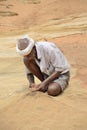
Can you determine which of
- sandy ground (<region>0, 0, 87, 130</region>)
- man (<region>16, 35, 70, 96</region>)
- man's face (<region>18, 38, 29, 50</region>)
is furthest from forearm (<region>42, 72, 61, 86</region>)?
man's face (<region>18, 38, 29, 50</region>)

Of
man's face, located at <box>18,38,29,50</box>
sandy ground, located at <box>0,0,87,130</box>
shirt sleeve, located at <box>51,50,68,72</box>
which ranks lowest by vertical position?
sandy ground, located at <box>0,0,87,130</box>

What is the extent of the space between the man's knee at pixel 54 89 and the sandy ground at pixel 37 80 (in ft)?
0.25

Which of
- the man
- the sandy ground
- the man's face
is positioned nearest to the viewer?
the sandy ground

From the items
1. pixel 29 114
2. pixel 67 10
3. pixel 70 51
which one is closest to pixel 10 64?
pixel 70 51

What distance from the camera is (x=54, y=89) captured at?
581cm

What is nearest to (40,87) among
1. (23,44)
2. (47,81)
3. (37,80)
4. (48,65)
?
(47,81)

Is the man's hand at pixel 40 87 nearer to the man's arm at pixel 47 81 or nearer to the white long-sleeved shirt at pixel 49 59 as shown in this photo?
the man's arm at pixel 47 81

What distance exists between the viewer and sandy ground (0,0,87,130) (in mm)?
5141

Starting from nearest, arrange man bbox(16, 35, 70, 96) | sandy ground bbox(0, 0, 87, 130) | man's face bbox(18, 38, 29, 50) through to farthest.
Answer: sandy ground bbox(0, 0, 87, 130)
man's face bbox(18, 38, 29, 50)
man bbox(16, 35, 70, 96)

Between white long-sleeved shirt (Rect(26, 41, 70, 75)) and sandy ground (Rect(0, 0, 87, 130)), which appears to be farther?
white long-sleeved shirt (Rect(26, 41, 70, 75))

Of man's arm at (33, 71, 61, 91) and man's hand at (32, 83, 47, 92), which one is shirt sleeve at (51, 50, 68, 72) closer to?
man's arm at (33, 71, 61, 91)

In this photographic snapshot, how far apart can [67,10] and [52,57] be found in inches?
459

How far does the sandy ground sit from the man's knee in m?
0.08

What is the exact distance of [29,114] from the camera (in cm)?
530
